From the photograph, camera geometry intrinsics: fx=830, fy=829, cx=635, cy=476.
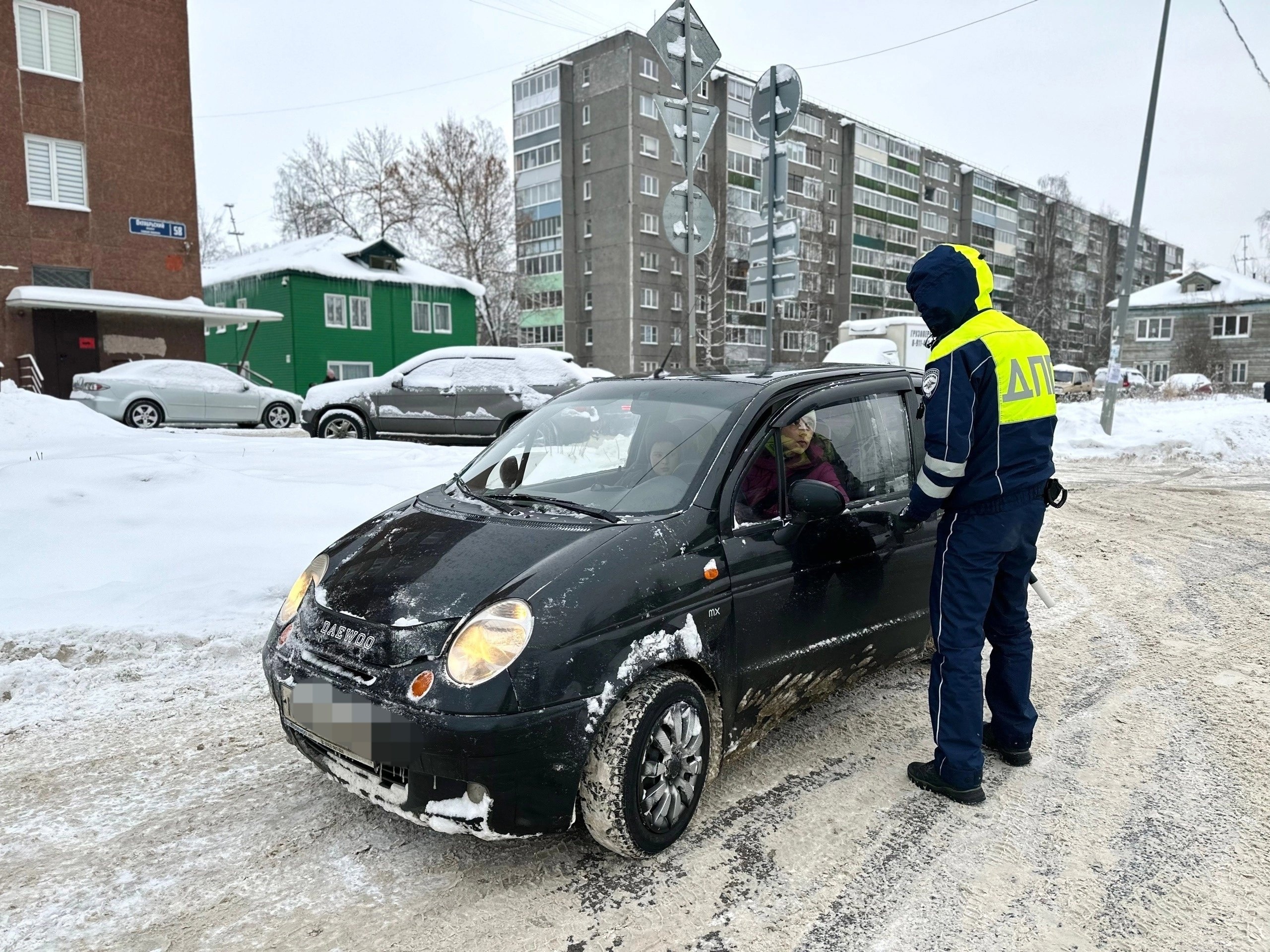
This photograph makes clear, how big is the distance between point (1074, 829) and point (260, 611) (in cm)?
425

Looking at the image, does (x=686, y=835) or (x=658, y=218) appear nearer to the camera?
(x=686, y=835)

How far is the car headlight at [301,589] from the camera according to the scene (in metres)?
3.06

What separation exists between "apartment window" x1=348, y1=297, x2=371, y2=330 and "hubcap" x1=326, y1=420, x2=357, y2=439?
21.5 metres

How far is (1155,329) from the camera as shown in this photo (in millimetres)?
57125

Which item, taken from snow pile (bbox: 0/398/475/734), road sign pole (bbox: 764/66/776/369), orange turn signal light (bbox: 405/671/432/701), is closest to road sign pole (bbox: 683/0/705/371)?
road sign pole (bbox: 764/66/776/369)

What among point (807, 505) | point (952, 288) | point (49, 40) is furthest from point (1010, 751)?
point (49, 40)

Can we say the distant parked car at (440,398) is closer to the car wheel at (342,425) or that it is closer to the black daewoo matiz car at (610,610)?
the car wheel at (342,425)

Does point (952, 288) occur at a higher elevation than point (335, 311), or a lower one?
lower

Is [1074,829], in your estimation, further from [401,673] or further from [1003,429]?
[401,673]

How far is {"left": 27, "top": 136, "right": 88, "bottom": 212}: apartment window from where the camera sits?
20156mm

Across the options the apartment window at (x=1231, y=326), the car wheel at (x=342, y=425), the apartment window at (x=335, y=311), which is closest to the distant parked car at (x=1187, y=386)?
the apartment window at (x=1231, y=326)

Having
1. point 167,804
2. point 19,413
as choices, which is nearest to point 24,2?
point 19,413

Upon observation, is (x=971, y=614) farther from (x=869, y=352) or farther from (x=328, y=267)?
(x=328, y=267)

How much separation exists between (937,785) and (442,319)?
34.7 m
